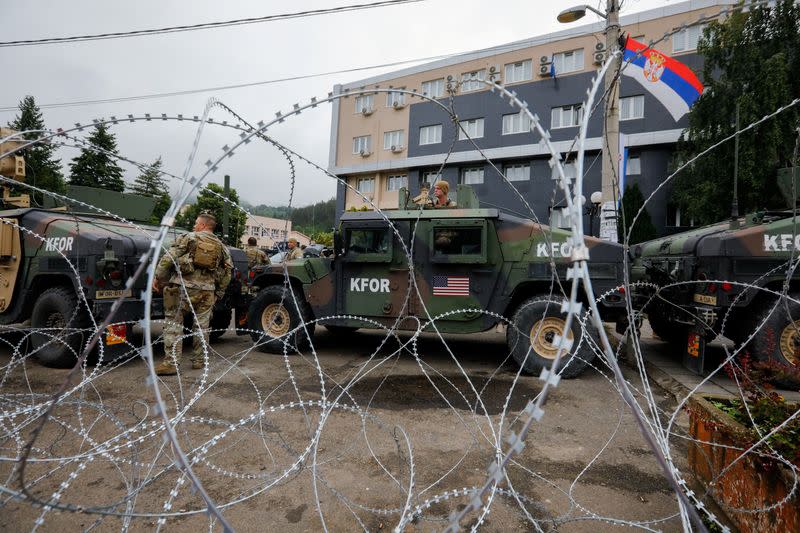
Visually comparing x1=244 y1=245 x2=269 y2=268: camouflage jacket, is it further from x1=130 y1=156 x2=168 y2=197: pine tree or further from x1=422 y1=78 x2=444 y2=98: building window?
x1=422 y1=78 x2=444 y2=98: building window

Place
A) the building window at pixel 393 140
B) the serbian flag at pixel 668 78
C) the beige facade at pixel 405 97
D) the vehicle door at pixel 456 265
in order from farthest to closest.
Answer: the building window at pixel 393 140 < the beige facade at pixel 405 97 < the serbian flag at pixel 668 78 < the vehicle door at pixel 456 265

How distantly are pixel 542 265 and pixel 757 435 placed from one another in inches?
127

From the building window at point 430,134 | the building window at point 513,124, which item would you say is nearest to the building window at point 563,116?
the building window at point 513,124

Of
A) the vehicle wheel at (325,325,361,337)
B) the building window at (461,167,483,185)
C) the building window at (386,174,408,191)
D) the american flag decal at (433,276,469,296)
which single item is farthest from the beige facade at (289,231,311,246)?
the building window at (461,167,483,185)

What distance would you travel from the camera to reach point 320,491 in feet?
8.28

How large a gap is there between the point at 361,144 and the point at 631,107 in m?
15.6

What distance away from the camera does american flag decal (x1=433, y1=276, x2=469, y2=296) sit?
5.38m

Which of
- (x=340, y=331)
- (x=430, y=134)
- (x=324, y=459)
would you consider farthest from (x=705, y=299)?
(x=430, y=134)

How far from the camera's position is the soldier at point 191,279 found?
191 inches

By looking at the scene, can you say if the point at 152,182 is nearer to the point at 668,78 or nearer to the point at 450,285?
the point at 450,285

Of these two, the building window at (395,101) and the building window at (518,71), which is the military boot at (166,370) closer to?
the building window at (518,71)

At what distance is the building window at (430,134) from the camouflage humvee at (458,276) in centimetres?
2142

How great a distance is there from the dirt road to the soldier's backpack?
4.01 feet

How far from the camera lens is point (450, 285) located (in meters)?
5.42
